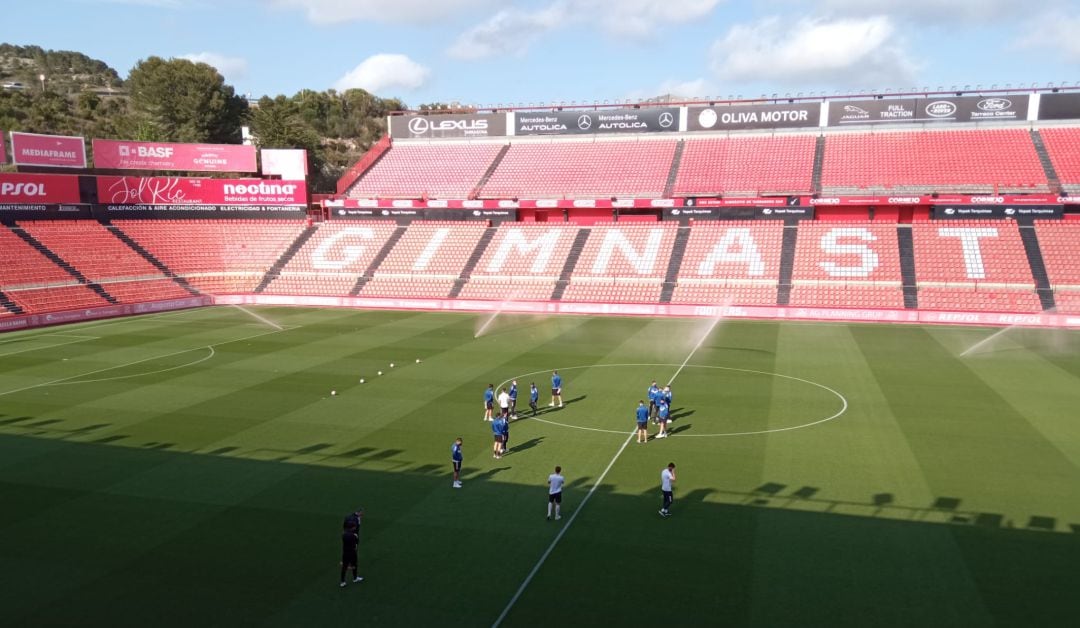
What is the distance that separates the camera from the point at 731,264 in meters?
49.7

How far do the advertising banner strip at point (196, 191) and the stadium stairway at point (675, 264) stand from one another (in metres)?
32.8

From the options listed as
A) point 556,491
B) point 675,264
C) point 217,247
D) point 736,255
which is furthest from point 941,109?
point 217,247

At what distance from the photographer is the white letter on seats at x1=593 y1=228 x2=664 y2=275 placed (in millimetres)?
51281

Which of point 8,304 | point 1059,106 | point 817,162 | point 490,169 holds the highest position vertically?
point 1059,106

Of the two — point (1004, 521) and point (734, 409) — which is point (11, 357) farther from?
point (1004, 521)

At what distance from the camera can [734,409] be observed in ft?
78.6

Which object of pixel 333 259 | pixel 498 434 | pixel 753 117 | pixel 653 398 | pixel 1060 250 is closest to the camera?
pixel 498 434

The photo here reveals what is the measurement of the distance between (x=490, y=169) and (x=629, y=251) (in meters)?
18.3

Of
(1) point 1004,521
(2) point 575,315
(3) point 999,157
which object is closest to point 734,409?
(1) point 1004,521

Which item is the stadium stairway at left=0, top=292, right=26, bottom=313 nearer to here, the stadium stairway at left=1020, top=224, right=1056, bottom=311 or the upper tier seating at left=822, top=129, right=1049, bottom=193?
the upper tier seating at left=822, top=129, right=1049, bottom=193

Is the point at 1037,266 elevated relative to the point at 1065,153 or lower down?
lower down

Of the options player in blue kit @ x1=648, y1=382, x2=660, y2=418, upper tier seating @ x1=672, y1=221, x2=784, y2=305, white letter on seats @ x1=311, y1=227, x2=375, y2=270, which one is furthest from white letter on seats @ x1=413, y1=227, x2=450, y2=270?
player in blue kit @ x1=648, y1=382, x2=660, y2=418

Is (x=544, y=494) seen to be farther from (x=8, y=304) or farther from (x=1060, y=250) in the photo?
(x=1060, y=250)

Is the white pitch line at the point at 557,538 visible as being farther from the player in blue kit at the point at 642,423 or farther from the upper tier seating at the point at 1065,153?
the upper tier seating at the point at 1065,153
